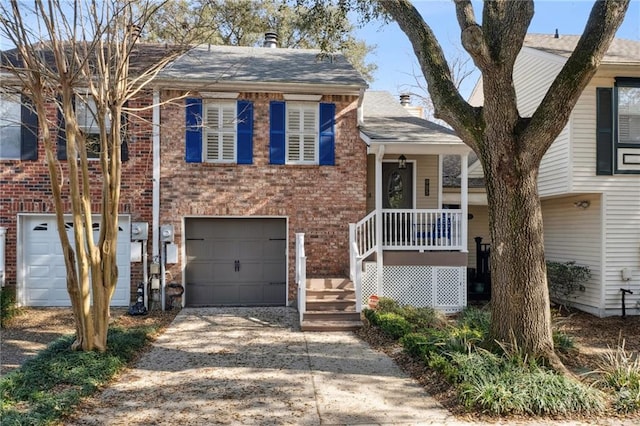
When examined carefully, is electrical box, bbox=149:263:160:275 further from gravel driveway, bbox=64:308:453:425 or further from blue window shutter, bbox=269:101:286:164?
blue window shutter, bbox=269:101:286:164

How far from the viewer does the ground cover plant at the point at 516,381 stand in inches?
176

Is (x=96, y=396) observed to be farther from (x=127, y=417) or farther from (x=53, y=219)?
(x=53, y=219)

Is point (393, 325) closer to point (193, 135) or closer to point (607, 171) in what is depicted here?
point (193, 135)

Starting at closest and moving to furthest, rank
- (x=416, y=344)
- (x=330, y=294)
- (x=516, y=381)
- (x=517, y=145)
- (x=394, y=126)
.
→ (x=516, y=381), (x=517, y=145), (x=416, y=344), (x=330, y=294), (x=394, y=126)

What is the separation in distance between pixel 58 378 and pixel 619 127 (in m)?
11.0

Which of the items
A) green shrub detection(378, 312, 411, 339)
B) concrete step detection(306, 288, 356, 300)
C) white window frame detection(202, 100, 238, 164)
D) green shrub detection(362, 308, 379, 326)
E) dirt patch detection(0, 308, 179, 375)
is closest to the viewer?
dirt patch detection(0, 308, 179, 375)

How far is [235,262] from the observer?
10.1m

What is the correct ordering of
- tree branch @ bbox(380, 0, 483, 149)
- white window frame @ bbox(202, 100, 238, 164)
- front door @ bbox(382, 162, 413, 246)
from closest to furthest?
tree branch @ bbox(380, 0, 483, 149)
white window frame @ bbox(202, 100, 238, 164)
front door @ bbox(382, 162, 413, 246)

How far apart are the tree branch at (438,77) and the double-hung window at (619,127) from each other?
530cm

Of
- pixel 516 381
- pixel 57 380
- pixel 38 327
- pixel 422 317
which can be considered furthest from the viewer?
pixel 422 317

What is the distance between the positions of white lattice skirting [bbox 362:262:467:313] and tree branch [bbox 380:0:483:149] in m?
4.26

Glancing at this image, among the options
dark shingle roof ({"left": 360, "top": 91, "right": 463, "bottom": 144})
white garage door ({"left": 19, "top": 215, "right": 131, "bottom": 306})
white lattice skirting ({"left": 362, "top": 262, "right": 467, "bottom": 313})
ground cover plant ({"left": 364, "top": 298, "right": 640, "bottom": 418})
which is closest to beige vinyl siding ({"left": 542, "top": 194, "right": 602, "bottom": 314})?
white lattice skirting ({"left": 362, "top": 262, "right": 467, "bottom": 313})

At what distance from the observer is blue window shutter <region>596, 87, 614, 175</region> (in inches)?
370

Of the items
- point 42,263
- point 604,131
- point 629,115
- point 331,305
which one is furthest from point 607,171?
point 42,263
